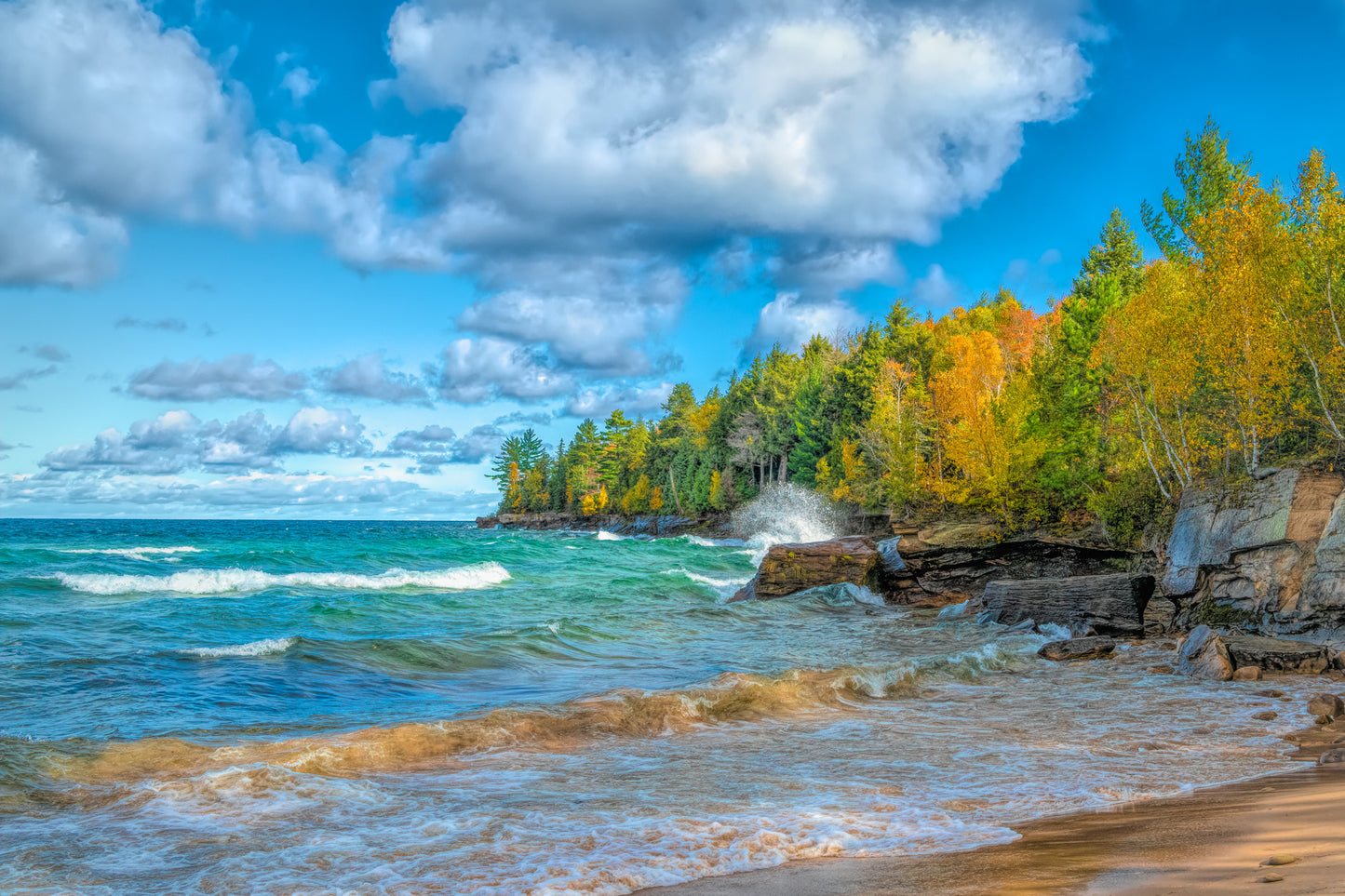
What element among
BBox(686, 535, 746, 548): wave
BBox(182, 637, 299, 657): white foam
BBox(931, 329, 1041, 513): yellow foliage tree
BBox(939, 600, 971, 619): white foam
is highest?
BBox(931, 329, 1041, 513): yellow foliage tree

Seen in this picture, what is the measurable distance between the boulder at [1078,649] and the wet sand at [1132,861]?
28.4ft

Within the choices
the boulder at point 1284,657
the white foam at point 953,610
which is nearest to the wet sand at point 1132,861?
the boulder at point 1284,657

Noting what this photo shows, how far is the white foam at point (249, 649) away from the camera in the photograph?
44.8 feet

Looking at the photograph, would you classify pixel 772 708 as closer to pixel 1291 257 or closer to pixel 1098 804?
pixel 1098 804

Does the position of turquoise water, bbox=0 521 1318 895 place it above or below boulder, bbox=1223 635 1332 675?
below

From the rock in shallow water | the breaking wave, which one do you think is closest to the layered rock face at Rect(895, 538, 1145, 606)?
the rock in shallow water

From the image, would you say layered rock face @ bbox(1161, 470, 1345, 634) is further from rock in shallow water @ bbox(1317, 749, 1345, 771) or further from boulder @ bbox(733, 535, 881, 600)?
boulder @ bbox(733, 535, 881, 600)

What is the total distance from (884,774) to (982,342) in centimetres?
4628

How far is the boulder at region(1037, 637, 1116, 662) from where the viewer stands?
1388cm

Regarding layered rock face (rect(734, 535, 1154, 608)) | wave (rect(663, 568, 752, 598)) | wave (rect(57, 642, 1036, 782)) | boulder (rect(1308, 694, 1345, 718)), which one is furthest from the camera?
wave (rect(663, 568, 752, 598))

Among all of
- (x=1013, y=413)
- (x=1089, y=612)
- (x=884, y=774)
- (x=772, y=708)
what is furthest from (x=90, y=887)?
(x=1013, y=413)

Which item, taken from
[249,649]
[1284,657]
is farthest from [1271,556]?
[249,649]

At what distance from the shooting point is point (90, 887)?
15.6 feet

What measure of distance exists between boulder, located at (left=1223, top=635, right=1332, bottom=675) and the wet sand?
7140 mm
